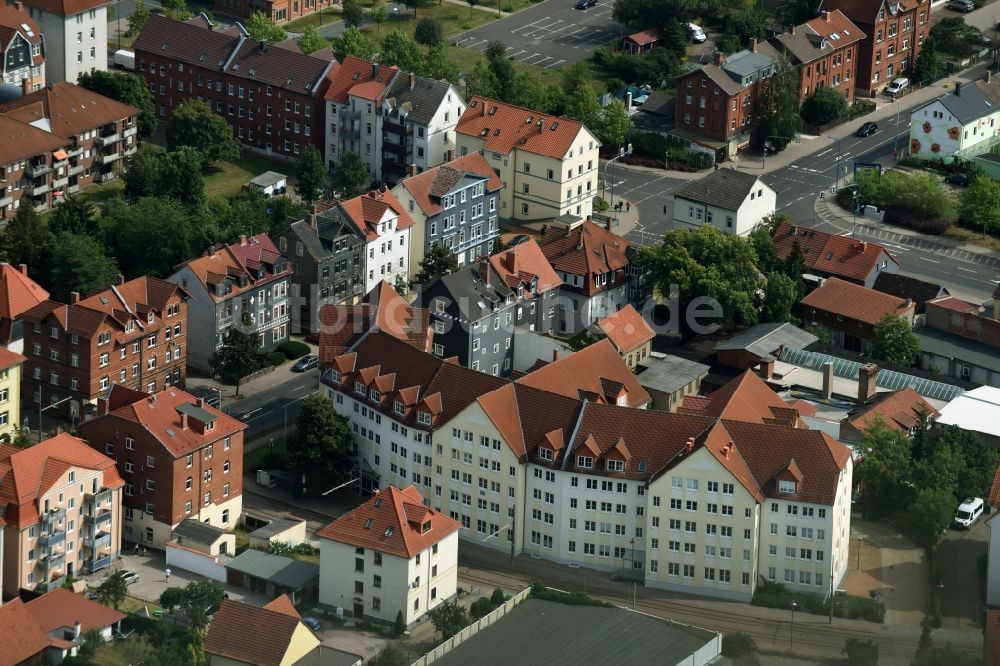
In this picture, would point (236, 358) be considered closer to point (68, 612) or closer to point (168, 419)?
point (168, 419)

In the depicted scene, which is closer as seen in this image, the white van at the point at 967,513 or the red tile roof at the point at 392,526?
the red tile roof at the point at 392,526

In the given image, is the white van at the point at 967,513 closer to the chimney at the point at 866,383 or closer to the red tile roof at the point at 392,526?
the chimney at the point at 866,383

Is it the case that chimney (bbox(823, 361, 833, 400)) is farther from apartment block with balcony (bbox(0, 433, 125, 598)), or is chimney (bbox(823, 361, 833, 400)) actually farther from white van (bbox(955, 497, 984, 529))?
apartment block with balcony (bbox(0, 433, 125, 598))

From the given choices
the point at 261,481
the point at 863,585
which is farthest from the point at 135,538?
the point at 863,585

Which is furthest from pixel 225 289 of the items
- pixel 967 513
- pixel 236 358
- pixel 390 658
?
pixel 967 513

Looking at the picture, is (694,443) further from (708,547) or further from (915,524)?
(915,524)

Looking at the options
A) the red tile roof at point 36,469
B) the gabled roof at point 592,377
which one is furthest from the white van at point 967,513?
the red tile roof at point 36,469
